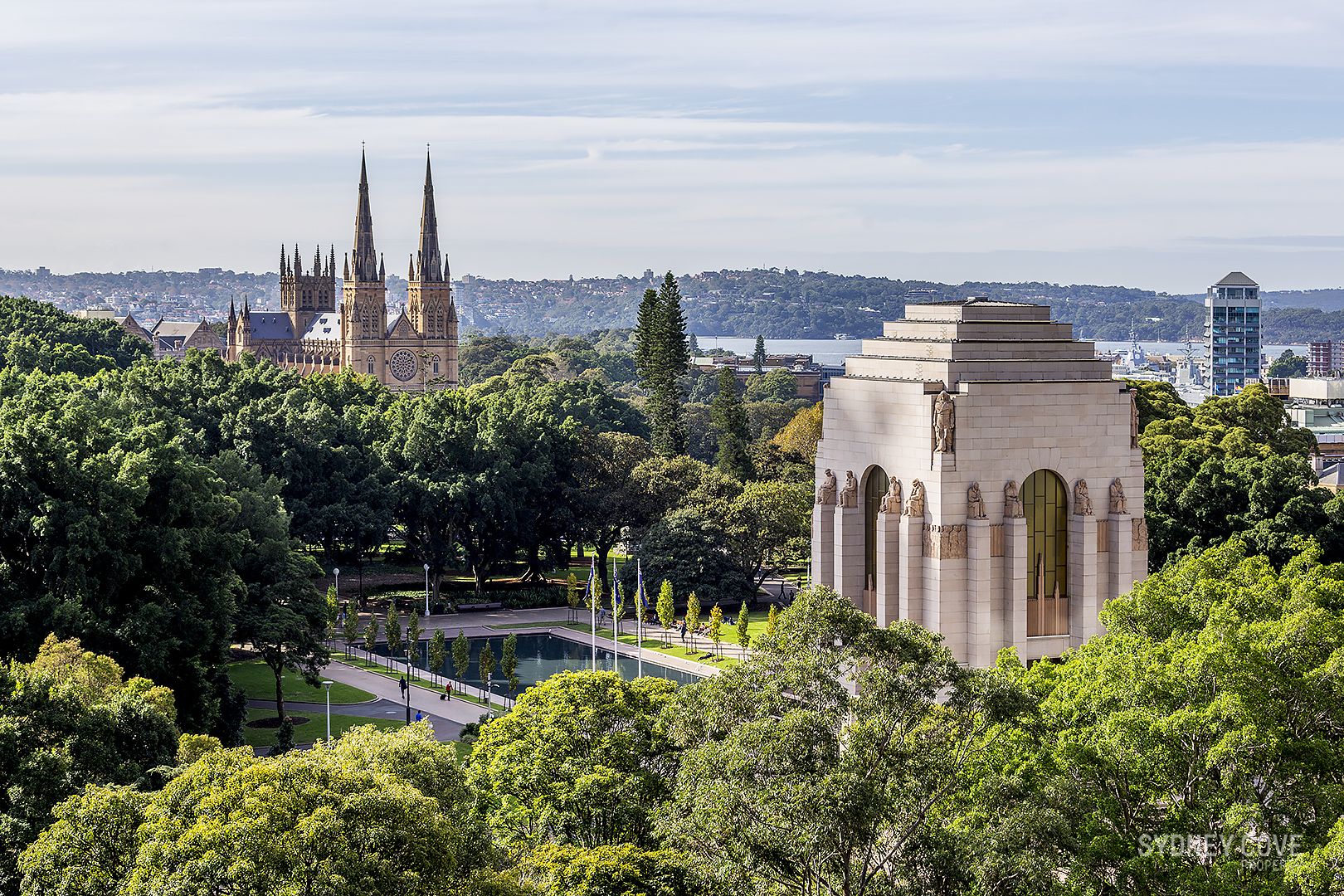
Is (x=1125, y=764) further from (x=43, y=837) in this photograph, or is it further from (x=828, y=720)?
(x=43, y=837)

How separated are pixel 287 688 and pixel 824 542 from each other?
2546 centimetres

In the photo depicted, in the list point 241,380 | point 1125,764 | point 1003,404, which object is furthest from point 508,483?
point 1125,764

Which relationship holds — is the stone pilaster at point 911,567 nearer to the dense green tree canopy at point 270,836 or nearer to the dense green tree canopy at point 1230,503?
the dense green tree canopy at point 270,836

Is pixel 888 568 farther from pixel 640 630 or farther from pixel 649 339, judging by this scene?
pixel 649 339

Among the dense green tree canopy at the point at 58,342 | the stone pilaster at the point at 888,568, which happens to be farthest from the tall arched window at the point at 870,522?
the dense green tree canopy at the point at 58,342

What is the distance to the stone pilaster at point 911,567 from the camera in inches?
1387

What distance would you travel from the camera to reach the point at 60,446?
145 feet

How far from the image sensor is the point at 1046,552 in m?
36.5

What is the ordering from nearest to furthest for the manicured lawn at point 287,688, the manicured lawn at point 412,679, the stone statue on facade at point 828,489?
the stone statue on facade at point 828,489
the manicured lawn at point 287,688
the manicured lawn at point 412,679

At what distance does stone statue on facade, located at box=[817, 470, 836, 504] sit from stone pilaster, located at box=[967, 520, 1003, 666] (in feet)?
14.0

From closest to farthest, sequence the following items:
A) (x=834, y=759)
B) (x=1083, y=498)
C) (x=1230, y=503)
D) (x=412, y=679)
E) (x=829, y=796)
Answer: (x=829, y=796) → (x=834, y=759) → (x=1083, y=498) → (x=1230, y=503) → (x=412, y=679)

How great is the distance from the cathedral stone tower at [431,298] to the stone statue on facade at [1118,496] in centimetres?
13082

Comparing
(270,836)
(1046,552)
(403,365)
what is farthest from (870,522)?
(403,365)

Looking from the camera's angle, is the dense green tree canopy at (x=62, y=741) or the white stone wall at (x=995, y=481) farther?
the white stone wall at (x=995, y=481)
